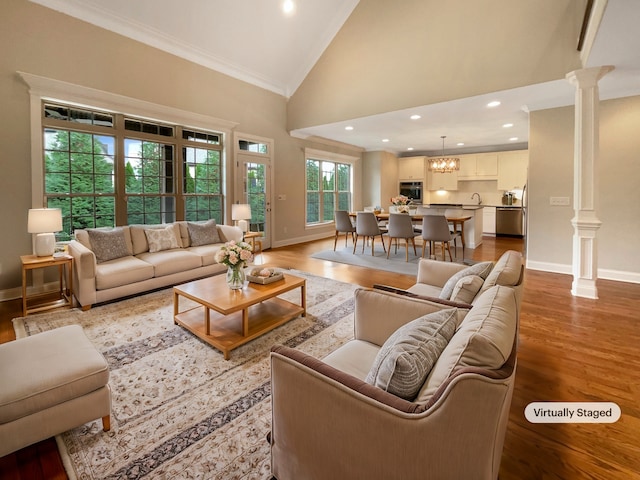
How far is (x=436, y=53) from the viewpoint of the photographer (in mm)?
4816

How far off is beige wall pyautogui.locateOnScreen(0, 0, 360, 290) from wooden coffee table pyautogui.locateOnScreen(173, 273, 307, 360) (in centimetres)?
243

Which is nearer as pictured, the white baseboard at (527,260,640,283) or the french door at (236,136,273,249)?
the white baseboard at (527,260,640,283)

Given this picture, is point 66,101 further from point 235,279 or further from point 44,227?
point 235,279

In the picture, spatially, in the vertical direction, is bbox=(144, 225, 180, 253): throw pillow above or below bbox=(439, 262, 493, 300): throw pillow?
above

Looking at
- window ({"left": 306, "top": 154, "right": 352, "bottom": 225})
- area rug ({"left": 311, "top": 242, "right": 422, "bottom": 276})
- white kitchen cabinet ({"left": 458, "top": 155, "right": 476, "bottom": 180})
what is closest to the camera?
area rug ({"left": 311, "top": 242, "right": 422, "bottom": 276})

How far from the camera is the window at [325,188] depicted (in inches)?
327

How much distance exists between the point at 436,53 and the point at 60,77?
5097 mm

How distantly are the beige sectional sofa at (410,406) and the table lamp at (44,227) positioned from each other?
11.4 ft

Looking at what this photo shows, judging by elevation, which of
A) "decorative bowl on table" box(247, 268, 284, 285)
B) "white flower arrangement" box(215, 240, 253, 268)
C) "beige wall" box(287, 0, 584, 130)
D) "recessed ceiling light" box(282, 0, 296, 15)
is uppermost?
"recessed ceiling light" box(282, 0, 296, 15)

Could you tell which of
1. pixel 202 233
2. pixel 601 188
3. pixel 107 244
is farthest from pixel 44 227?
pixel 601 188

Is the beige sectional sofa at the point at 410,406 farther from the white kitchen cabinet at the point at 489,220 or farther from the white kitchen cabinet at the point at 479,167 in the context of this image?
the white kitchen cabinet at the point at 479,167

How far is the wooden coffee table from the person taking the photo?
8.27ft

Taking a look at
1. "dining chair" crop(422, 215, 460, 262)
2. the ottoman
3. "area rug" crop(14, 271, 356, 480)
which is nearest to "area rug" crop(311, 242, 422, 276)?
"dining chair" crop(422, 215, 460, 262)

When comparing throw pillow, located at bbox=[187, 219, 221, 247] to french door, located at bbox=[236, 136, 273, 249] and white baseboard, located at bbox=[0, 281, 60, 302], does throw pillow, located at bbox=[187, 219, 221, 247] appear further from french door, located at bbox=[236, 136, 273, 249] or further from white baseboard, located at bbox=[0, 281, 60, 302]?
white baseboard, located at bbox=[0, 281, 60, 302]
